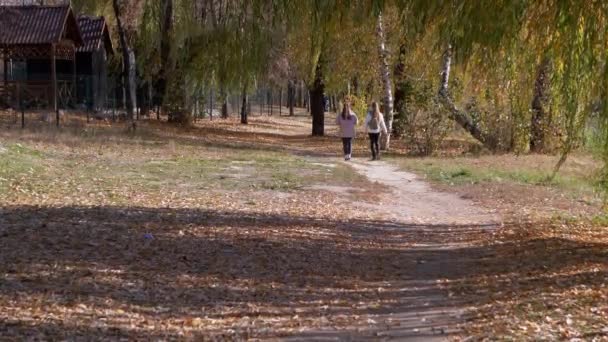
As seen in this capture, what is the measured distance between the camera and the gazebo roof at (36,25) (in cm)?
3067

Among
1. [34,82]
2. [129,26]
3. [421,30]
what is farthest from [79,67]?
[421,30]

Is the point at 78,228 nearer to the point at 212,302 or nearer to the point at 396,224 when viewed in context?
the point at 212,302

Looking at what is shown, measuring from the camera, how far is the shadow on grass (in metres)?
7.25

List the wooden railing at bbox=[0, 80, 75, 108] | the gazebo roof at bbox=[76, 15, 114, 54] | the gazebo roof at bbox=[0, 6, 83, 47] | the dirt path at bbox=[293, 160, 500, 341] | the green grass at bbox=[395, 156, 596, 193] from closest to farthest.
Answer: the dirt path at bbox=[293, 160, 500, 341] < the green grass at bbox=[395, 156, 596, 193] < the gazebo roof at bbox=[0, 6, 83, 47] < the wooden railing at bbox=[0, 80, 75, 108] < the gazebo roof at bbox=[76, 15, 114, 54]

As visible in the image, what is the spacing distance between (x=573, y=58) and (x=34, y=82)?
29108 millimetres

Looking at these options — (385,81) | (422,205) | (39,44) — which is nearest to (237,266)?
(422,205)

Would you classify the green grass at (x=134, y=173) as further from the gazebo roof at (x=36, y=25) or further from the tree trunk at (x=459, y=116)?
the gazebo roof at (x=36, y=25)

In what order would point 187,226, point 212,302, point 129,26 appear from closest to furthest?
point 212,302 → point 187,226 → point 129,26

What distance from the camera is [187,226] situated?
1130cm

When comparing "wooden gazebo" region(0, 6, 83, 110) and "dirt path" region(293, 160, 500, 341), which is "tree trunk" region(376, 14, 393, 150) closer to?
"dirt path" region(293, 160, 500, 341)

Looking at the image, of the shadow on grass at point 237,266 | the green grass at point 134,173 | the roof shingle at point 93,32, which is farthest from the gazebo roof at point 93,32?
the shadow on grass at point 237,266

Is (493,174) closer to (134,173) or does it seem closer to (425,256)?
(134,173)

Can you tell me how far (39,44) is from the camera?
3125 cm

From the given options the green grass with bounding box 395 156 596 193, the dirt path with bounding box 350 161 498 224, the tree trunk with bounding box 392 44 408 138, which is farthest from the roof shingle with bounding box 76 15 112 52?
the dirt path with bounding box 350 161 498 224
